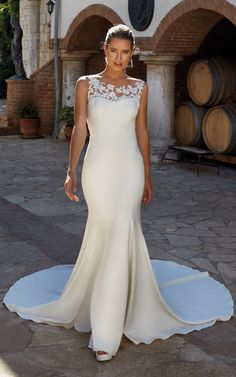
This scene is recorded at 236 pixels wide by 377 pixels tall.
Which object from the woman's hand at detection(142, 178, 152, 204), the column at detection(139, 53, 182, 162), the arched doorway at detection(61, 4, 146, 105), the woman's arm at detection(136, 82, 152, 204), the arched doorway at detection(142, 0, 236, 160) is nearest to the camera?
the woman's arm at detection(136, 82, 152, 204)

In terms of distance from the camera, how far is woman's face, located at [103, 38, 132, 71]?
3.88 m

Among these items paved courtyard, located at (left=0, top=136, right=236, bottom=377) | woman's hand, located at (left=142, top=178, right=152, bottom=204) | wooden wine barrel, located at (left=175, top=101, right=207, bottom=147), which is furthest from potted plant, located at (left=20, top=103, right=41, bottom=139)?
woman's hand, located at (left=142, top=178, right=152, bottom=204)

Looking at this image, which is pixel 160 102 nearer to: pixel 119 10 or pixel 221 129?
pixel 221 129

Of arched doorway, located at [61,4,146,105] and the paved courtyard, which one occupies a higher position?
arched doorway, located at [61,4,146,105]

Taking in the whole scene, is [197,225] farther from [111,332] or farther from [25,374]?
[25,374]

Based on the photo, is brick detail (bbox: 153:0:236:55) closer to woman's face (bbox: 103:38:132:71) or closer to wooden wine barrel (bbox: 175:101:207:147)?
wooden wine barrel (bbox: 175:101:207:147)

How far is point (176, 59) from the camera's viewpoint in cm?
1080

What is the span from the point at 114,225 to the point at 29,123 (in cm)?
1029

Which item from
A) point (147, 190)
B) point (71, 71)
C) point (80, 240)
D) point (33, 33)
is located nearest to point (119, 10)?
point (71, 71)

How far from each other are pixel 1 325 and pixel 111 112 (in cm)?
157

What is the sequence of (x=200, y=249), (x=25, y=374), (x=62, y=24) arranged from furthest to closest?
(x=62, y=24) < (x=200, y=249) < (x=25, y=374)

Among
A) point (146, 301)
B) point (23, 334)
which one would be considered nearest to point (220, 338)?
point (146, 301)

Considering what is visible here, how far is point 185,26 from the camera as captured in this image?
33.8 feet

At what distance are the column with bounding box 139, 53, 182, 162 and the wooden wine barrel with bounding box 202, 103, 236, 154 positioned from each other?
29.5 inches
